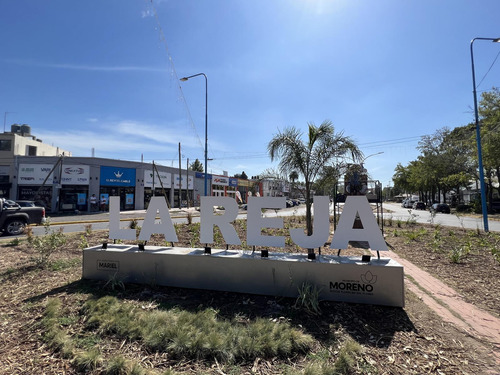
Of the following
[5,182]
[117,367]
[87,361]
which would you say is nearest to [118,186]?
[5,182]

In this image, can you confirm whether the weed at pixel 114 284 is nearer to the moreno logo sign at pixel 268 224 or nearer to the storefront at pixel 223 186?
→ the moreno logo sign at pixel 268 224

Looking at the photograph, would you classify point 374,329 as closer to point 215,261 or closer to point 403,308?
point 403,308

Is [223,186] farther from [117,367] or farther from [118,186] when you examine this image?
[117,367]

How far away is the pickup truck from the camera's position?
41.1 ft

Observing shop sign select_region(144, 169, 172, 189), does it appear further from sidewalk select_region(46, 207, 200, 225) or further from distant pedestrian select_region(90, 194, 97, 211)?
sidewalk select_region(46, 207, 200, 225)

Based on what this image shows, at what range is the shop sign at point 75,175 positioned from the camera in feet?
105

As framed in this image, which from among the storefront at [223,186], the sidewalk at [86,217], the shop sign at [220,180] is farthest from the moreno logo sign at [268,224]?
the shop sign at [220,180]

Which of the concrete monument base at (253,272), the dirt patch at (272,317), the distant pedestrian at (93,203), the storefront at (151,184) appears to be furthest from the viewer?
the storefront at (151,184)

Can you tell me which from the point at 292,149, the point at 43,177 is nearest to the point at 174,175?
the point at 43,177

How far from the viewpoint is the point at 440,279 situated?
5.91 metres

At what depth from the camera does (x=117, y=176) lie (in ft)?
115

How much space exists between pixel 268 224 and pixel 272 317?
5.78 ft

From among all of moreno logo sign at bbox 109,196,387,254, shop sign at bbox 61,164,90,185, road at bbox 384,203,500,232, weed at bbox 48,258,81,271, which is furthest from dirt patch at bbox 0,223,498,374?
shop sign at bbox 61,164,90,185

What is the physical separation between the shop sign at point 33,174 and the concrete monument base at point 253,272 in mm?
33393
